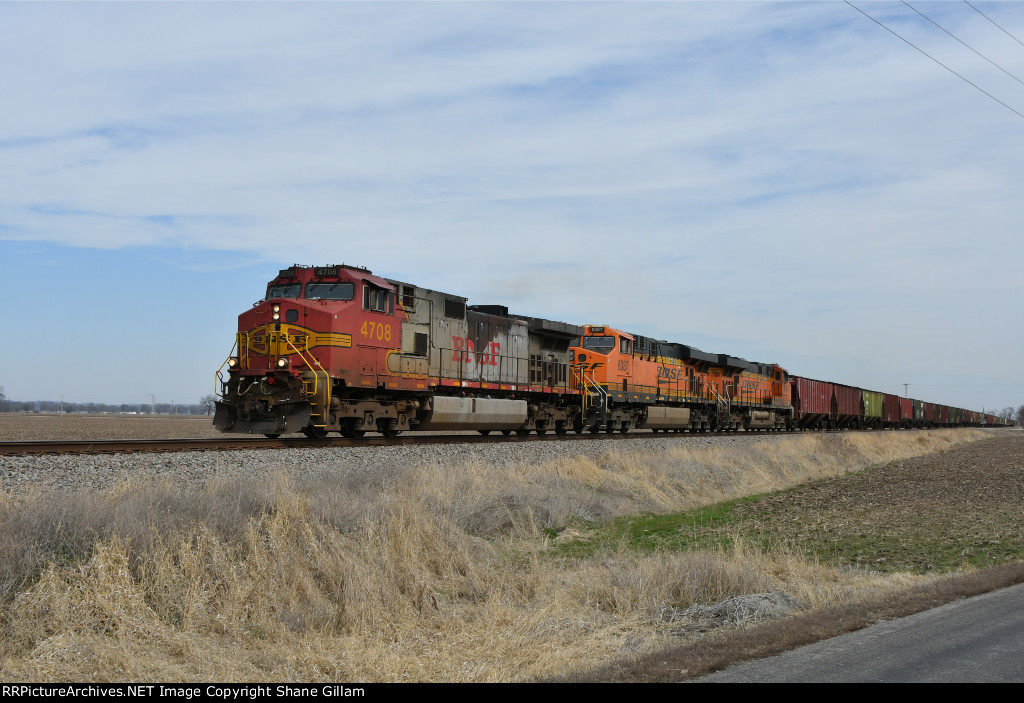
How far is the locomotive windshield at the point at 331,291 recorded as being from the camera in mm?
19078

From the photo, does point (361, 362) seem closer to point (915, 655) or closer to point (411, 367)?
point (411, 367)

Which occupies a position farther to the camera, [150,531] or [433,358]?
[433,358]

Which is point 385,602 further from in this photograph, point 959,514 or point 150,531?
point 959,514

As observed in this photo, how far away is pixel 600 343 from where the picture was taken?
98.3 ft

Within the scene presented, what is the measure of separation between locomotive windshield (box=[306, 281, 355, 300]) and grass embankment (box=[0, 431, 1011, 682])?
803cm

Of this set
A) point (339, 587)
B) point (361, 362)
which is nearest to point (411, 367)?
point (361, 362)

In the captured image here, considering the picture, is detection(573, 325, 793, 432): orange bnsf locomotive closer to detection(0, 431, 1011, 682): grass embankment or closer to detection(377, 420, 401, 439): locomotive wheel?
detection(377, 420, 401, 439): locomotive wheel

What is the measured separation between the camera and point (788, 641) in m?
5.93

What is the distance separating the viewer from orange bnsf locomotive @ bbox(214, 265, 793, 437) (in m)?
18.1

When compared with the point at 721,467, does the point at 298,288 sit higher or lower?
higher

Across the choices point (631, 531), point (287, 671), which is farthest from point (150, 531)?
point (631, 531)

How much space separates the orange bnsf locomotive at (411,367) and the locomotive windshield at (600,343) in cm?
5
